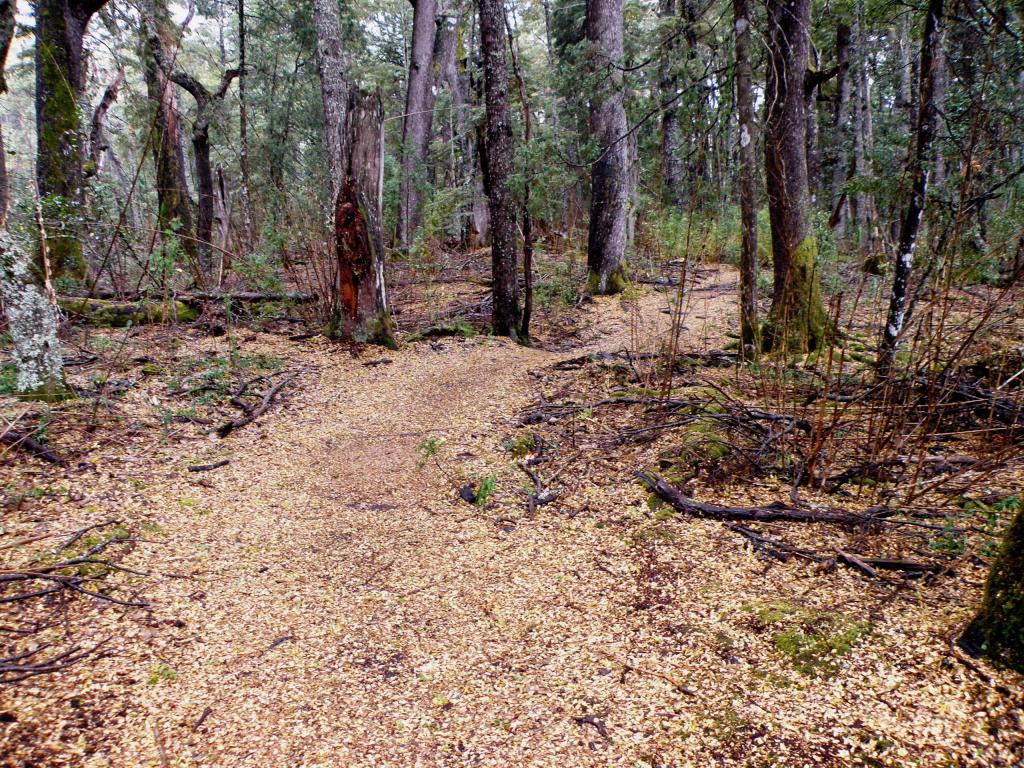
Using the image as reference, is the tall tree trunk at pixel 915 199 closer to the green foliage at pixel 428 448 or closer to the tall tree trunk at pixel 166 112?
the green foliage at pixel 428 448

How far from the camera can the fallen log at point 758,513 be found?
2535mm

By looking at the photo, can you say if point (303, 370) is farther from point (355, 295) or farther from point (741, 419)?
point (741, 419)

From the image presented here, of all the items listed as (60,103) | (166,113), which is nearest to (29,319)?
(60,103)

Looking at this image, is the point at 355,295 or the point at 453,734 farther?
the point at 355,295

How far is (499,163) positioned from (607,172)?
280 cm

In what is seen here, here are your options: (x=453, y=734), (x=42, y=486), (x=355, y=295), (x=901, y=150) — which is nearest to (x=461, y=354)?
(x=355, y=295)

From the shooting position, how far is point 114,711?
5.96ft

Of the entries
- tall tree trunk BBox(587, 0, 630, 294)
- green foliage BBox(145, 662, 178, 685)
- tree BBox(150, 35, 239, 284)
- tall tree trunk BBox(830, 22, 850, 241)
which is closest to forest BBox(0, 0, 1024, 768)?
green foliage BBox(145, 662, 178, 685)

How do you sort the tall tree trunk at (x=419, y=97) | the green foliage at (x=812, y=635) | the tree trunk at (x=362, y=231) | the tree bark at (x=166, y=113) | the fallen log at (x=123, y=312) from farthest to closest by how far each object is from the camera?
the tall tree trunk at (x=419, y=97) → the tree bark at (x=166, y=113) → the fallen log at (x=123, y=312) → the tree trunk at (x=362, y=231) → the green foliage at (x=812, y=635)

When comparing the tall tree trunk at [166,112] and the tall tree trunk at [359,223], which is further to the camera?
the tall tree trunk at [166,112]

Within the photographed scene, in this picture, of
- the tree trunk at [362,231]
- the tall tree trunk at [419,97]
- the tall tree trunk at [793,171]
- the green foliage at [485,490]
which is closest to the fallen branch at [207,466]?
the green foliage at [485,490]

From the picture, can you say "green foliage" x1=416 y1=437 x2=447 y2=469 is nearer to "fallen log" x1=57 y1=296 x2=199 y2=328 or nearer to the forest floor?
the forest floor

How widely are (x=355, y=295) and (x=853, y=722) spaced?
578 cm

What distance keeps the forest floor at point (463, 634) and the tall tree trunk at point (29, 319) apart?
1.56 feet
